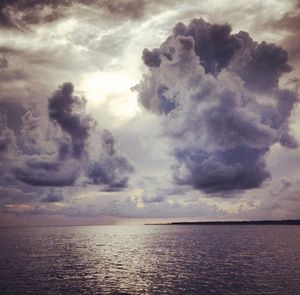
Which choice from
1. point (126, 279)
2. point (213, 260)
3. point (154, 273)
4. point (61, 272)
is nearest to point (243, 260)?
point (213, 260)

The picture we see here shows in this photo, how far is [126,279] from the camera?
209ft

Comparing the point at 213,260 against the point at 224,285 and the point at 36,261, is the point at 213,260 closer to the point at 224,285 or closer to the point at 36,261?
the point at 224,285

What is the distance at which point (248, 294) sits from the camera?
50.6m

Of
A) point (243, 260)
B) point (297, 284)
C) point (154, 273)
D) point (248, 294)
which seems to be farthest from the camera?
point (243, 260)

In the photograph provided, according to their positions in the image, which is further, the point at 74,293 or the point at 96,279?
the point at 96,279

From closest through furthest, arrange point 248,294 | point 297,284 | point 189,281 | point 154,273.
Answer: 1. point 248,294
2. point 297,284
3. point 189,281
4. point 154,273

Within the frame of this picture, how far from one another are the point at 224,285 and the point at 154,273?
17944 mm

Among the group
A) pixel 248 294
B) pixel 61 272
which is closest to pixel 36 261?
pixel 61 272

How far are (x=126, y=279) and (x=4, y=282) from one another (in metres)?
21.6

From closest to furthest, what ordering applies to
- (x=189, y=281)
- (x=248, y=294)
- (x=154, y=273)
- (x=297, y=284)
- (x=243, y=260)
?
1. (x=248, y=294)
2. (x=297, y=284)
3. (x=189, y=281)
4. (x=154, y=273)
5. (x=243, y=260)

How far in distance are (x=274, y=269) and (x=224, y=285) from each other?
21.6 metres

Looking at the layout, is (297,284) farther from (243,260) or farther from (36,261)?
(36,261)

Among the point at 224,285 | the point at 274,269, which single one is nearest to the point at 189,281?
the point at 224,285

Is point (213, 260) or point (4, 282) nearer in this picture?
point (4, 282)
